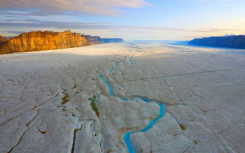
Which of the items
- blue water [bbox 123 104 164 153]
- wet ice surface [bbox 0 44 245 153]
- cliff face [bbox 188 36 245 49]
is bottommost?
blue water [bbox 123 104 164 153]

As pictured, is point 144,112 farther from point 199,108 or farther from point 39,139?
point 39,139

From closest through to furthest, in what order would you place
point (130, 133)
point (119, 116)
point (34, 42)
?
point (130, 133), point (119, 116), point (34, 42)

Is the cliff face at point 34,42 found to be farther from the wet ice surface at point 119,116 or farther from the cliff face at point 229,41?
the cliff face at point 229,41

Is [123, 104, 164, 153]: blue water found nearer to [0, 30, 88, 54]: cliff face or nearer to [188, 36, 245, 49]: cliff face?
[0, 30, 88, 54]: cliff face

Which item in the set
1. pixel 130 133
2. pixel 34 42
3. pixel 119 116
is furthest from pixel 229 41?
pixel 34 42

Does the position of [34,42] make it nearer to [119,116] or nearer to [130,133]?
[119,116]

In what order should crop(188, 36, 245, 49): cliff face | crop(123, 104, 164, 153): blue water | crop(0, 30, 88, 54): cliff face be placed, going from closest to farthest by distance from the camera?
1. crop(123, 104, 164, 153): blue water
2. crop(0, 30, 88, 54): cliff face
3. crop(188, 36, 245, 49): cliff face

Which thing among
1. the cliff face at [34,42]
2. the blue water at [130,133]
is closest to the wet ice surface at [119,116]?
the blue water at [130,133]

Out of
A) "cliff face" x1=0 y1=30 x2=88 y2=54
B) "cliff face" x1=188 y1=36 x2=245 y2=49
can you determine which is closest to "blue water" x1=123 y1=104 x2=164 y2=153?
"cliff face" x1=0 y1=30 x2=88 y2=54

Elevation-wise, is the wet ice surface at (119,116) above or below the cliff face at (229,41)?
below

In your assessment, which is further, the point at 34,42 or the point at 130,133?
the point at 34,42

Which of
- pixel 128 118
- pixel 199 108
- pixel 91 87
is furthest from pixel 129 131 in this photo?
pixel 91 87
